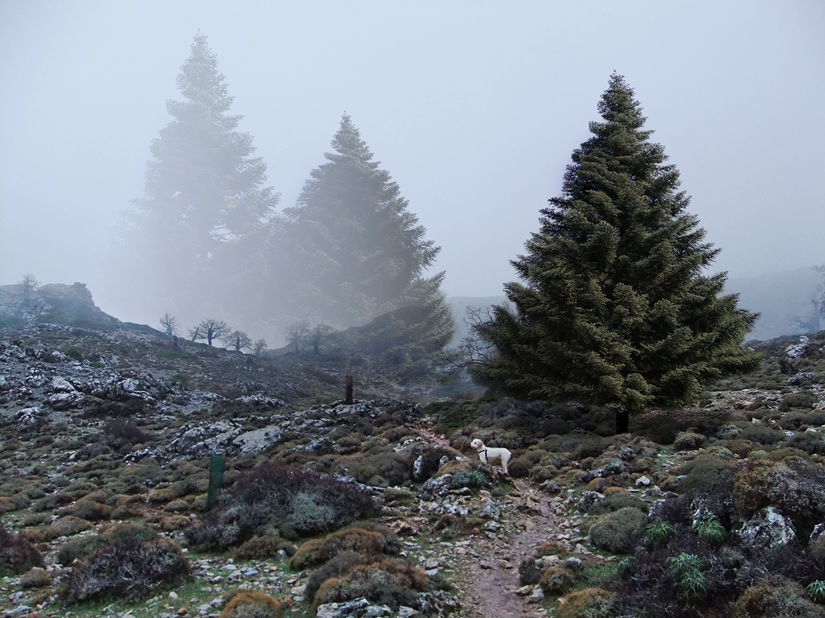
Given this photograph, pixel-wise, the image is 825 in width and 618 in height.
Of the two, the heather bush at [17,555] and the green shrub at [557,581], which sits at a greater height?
the green shrub at [557,581]

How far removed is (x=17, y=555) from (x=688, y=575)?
12.5 metres

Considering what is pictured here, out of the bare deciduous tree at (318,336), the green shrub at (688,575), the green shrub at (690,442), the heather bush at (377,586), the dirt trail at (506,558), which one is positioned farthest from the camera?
the bare deciduous tree at (318,336)

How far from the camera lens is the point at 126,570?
344 inches

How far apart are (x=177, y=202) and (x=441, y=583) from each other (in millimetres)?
92530

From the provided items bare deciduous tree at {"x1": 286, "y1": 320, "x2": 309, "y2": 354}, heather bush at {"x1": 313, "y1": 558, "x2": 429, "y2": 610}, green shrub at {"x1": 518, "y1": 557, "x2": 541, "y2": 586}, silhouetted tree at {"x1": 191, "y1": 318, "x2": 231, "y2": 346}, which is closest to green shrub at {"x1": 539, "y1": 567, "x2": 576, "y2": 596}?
green shrub at {"x1": 518, "y1": 557, "x2": 541, "y2": 586}

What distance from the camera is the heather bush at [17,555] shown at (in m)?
9.59

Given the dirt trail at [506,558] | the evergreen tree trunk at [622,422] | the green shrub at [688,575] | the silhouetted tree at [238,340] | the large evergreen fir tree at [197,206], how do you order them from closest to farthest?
the green shrub at [688,575]
the dirt trail at [506,558]
the evergreen tree trunk at [622,422]
the silhouetted tree at [238,340]
the large evergreen fir tree at [197,206]

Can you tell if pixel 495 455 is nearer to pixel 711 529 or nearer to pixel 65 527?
pixel 711 529

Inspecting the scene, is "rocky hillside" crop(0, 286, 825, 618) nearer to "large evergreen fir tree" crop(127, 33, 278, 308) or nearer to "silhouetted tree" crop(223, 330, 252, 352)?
"silhouetted tree" crop(223, 330, 252, 352)

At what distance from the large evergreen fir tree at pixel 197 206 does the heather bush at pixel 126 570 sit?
77.4 meters

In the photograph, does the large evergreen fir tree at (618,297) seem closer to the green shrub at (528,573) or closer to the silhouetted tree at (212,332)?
A: the green shrub at (528,573)

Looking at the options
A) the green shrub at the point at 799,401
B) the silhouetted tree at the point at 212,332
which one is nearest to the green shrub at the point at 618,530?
the green shrub at the point at 799,401

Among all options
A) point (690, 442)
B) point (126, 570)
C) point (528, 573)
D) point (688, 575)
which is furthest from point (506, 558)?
point (690, 442)

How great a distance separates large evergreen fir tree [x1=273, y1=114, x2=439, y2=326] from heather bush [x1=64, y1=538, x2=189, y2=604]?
53517 millimetres
